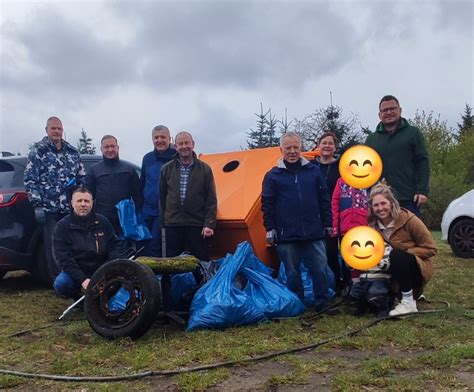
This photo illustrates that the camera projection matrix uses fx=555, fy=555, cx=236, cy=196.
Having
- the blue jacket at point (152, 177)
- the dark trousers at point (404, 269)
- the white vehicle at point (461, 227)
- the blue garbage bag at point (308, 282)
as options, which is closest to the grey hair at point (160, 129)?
the blue jacket at point (152, 177)

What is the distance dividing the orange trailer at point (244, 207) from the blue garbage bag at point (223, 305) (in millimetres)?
776

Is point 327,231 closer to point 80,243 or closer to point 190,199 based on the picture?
point 190,199

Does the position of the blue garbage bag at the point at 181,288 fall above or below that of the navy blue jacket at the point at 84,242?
below

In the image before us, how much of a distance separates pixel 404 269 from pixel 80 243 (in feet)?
9.13

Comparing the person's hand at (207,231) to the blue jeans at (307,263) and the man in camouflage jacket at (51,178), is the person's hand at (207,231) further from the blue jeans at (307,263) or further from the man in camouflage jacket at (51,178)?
the man in camouflage jacket at (51,178)

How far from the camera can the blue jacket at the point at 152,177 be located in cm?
556

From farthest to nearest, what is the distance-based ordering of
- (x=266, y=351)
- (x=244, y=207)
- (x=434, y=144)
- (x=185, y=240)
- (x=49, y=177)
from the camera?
1. (x=434, y=144)
2. (x=49, y=177)
3. (x=244, y=207)
4. (x=185, y=240)
5. (x=266, y=351)

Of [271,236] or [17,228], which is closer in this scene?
[271,236]

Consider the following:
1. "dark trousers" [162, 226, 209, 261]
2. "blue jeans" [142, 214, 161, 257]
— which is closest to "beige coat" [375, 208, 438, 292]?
"dark trousers" [162, 226, 209, 261]

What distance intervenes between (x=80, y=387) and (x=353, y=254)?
2130 millimetres

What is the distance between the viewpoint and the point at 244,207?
212 inches

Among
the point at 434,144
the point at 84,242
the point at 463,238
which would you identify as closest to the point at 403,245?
the point at 84,242

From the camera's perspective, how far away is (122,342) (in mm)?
3900

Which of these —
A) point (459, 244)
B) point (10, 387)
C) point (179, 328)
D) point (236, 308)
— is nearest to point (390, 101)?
point (236, 308)
